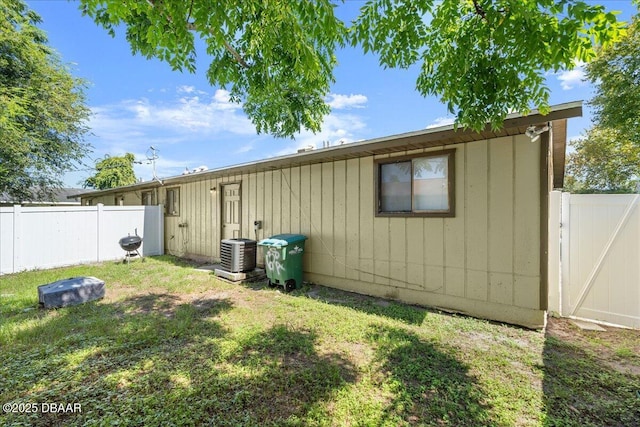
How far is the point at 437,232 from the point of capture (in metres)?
4.38

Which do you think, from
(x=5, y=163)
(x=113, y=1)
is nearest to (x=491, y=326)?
(x=113, y=1)

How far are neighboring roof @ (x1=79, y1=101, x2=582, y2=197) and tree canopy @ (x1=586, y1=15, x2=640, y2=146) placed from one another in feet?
18.8

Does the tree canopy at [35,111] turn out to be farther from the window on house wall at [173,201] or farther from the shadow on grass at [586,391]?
the shadow on grass at [586,391]

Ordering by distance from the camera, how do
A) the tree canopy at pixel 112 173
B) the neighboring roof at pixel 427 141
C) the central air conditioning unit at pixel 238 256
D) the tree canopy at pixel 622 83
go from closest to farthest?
1. the neighboring roof at pixel 427 141
2. the central air conditioning unit at pixel 238 256
3. the tree canopy at pixel 622 83
4. the tree canopy at pixel 112 173

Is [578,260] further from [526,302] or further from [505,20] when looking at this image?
[505,20]

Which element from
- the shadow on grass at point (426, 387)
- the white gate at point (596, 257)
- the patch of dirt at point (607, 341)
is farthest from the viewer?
the white gate at point (596, 257)

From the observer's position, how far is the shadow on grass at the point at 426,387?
2.05 meters

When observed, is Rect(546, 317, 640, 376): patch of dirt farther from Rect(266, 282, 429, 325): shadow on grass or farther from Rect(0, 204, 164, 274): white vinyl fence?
Rect(0, 204, 164, 274): white vinyl fence

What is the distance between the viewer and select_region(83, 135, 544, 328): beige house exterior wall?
3.71m

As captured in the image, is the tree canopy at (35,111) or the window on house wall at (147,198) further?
the window on house wall at (147,198)

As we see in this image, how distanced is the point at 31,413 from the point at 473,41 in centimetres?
468

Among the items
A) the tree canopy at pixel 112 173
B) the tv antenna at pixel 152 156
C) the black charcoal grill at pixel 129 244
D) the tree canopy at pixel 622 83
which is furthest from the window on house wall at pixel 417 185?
the tree canopy at pixel 112 173

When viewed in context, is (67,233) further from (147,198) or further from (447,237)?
(447,237)

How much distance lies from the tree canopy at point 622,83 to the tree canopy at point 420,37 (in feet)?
36.1
